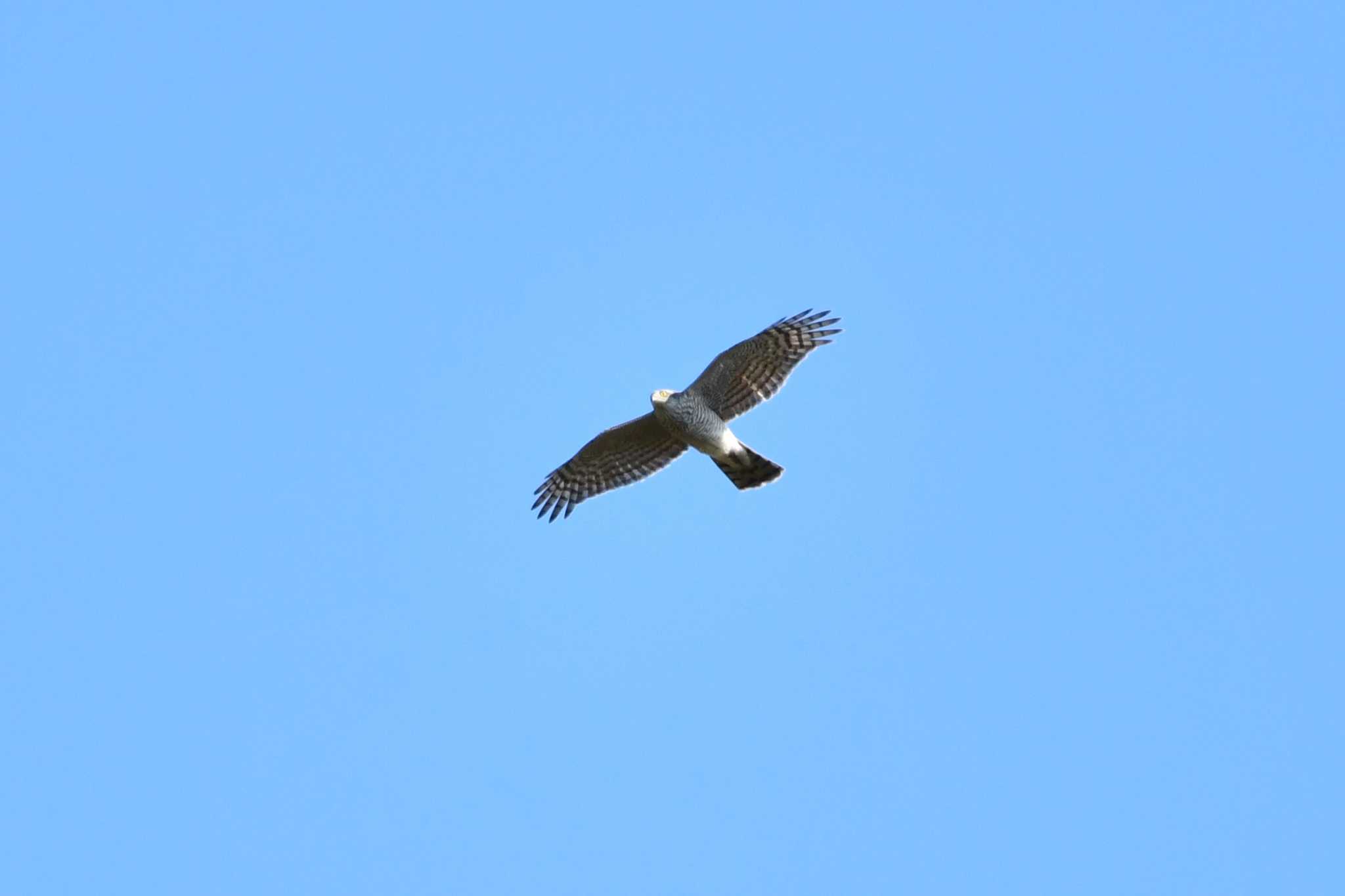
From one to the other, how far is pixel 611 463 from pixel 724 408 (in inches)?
70.5

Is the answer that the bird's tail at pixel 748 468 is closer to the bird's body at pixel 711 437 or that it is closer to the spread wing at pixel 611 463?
the bird's body at pixel 711 437

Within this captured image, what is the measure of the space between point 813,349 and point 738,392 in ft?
2.95

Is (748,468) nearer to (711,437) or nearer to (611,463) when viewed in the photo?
(711,437)

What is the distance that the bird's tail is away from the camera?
817 inches

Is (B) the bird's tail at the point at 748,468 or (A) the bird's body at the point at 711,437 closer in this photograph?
(A) the bird's body at the point at 711,437

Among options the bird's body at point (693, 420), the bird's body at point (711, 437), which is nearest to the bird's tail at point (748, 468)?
the bird's body at point (711, 437)

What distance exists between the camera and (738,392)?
20.4m

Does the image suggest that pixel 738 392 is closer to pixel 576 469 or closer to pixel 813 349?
pixel 813 349

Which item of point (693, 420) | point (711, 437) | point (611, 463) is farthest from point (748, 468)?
point (611, 463)

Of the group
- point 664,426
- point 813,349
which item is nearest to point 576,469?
point 664,426

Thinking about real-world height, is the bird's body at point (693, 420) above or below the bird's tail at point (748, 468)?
above

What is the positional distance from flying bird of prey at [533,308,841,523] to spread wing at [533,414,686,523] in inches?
0.4

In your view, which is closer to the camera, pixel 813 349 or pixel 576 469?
pixel 813 349

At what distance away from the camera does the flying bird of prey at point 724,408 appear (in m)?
20.2
